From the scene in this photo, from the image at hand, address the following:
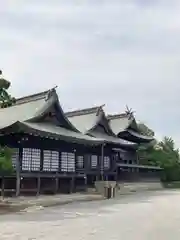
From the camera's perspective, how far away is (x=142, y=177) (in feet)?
152

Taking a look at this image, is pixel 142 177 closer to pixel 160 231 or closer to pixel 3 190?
pixel 3 190

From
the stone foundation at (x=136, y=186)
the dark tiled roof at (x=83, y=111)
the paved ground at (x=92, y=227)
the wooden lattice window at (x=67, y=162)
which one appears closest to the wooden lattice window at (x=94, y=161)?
the stone foundation at (x=136, y=186)

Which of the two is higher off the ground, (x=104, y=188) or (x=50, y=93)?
(x=50, y=93)

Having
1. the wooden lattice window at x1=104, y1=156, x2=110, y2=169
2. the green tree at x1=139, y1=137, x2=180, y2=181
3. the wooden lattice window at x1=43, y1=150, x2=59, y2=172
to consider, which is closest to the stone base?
the wooden lattice window at x1=43, y1=150, x2=59, y2=172

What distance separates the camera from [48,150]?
3052 cm

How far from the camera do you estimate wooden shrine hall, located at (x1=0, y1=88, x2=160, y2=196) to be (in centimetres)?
2794

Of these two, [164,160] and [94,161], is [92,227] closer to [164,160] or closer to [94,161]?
[94,161]

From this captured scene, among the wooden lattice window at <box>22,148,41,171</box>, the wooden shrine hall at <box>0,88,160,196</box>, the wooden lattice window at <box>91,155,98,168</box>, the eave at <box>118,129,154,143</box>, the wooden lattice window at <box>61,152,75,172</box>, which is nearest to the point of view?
the wooden shrine hall at <box>0,88,160,196</box>

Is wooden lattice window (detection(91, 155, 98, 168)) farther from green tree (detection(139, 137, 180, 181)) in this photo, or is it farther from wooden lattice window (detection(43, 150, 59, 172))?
green tree (detection(139, 137, 180, 181))

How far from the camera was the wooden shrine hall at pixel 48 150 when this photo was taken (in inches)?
1100

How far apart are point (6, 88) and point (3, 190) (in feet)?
28.0

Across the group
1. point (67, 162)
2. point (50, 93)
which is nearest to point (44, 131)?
point (67, 162)

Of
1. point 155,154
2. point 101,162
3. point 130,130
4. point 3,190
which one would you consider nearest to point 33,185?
point 3,190

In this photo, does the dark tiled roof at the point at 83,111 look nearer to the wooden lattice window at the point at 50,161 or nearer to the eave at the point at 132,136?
the eave at the point at 132,136
